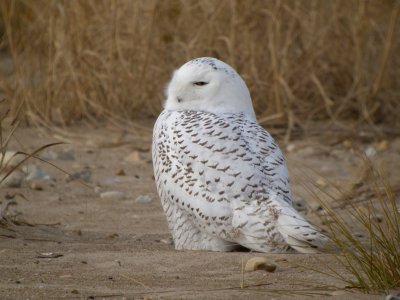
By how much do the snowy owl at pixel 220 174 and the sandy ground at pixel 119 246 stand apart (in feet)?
0.41

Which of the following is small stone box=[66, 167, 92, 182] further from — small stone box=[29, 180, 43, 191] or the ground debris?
the ground debris

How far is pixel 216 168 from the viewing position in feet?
13.9

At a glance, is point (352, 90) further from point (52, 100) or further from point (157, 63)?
point (52, 100)

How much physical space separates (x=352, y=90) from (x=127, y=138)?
2.35 meters

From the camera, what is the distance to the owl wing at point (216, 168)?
4.18m

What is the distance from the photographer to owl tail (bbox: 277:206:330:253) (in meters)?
3.92

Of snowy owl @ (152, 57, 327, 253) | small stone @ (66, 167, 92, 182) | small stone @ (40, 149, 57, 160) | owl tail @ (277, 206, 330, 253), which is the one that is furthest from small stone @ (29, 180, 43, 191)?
owl tail @ (277, 206, 330, 253)

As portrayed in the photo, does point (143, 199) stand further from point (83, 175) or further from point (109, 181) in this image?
point (83, 175)

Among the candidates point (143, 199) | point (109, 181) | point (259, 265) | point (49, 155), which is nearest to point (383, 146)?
point (109, 181)

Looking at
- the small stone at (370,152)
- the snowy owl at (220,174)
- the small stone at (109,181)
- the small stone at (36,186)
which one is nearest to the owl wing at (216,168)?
the snowy owl at (220,174)

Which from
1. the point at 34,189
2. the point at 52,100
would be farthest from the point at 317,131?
the point at 34,189

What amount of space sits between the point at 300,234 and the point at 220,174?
53cm

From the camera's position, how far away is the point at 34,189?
21.3 feet

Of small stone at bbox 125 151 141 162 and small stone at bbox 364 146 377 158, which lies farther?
small stone at bbox 364 146 377 158
